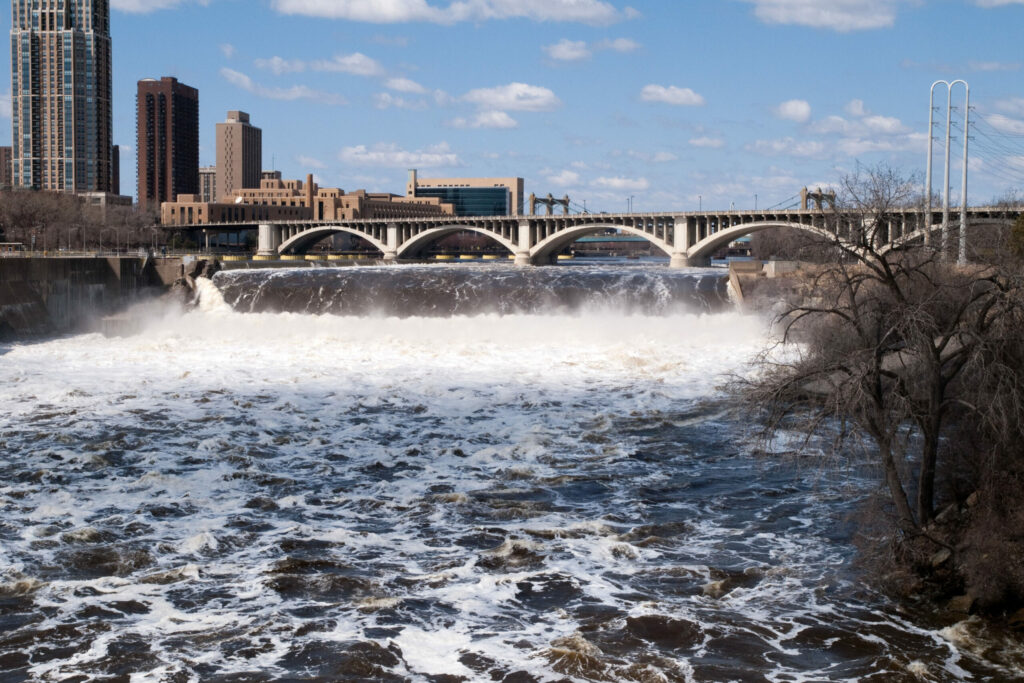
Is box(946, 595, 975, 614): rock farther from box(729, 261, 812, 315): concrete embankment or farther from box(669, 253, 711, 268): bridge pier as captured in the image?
box(669, 253, 711, 268): bridge pier

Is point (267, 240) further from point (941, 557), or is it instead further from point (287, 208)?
point (941, 557)

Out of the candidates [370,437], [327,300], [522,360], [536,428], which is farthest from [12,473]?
[327,300]

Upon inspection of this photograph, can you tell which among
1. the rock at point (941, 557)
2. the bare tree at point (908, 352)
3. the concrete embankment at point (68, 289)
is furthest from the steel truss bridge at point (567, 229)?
the rock at point (941, 557)

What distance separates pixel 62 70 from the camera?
192m

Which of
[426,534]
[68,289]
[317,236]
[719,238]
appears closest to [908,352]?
[426,534]

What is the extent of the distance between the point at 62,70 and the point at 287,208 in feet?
209

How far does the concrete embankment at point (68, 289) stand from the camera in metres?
38.4

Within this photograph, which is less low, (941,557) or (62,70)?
(62,70)

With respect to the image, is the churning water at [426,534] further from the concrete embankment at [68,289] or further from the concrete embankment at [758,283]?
the concrete embankment at [68,289]

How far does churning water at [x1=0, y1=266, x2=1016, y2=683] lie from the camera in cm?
1092

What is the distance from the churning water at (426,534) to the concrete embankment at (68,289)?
29.2 ft

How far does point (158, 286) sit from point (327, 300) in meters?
9.48

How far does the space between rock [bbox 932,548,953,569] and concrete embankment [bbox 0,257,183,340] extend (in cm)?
3488

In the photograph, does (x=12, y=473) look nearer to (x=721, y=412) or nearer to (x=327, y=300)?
(x=721, y=412)
